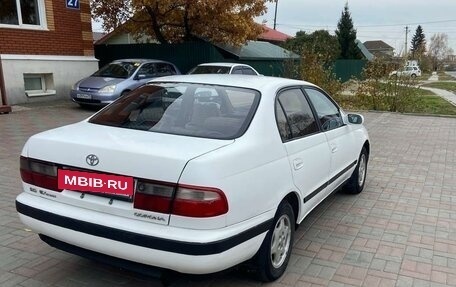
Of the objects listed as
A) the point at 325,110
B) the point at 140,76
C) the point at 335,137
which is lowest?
the point at 335,137

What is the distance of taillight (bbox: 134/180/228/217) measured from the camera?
2.49m

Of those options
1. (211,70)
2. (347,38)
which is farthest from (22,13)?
(347,38)

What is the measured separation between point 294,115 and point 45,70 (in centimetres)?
1183

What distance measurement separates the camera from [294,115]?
369 cm

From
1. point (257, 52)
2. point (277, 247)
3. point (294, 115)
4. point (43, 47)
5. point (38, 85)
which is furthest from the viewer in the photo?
point (257, 52)

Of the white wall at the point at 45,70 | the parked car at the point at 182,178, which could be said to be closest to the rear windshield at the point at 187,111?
the parked car at the point at 182,178

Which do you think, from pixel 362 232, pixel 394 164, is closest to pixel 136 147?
pixel 362 232

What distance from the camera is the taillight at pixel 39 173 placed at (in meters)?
2.90

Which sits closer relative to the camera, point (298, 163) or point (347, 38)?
point (298, 163)

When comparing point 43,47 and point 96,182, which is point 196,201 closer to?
point 96,182

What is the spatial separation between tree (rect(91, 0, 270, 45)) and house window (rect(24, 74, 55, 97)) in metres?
4.46

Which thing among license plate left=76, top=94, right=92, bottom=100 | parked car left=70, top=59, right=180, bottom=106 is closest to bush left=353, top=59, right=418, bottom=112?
parked car left=70, top=59, right=180, bottom=106

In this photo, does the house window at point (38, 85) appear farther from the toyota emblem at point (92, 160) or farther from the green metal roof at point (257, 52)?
the toyota emblem at point (92, 160)

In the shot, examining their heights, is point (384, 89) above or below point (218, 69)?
below
